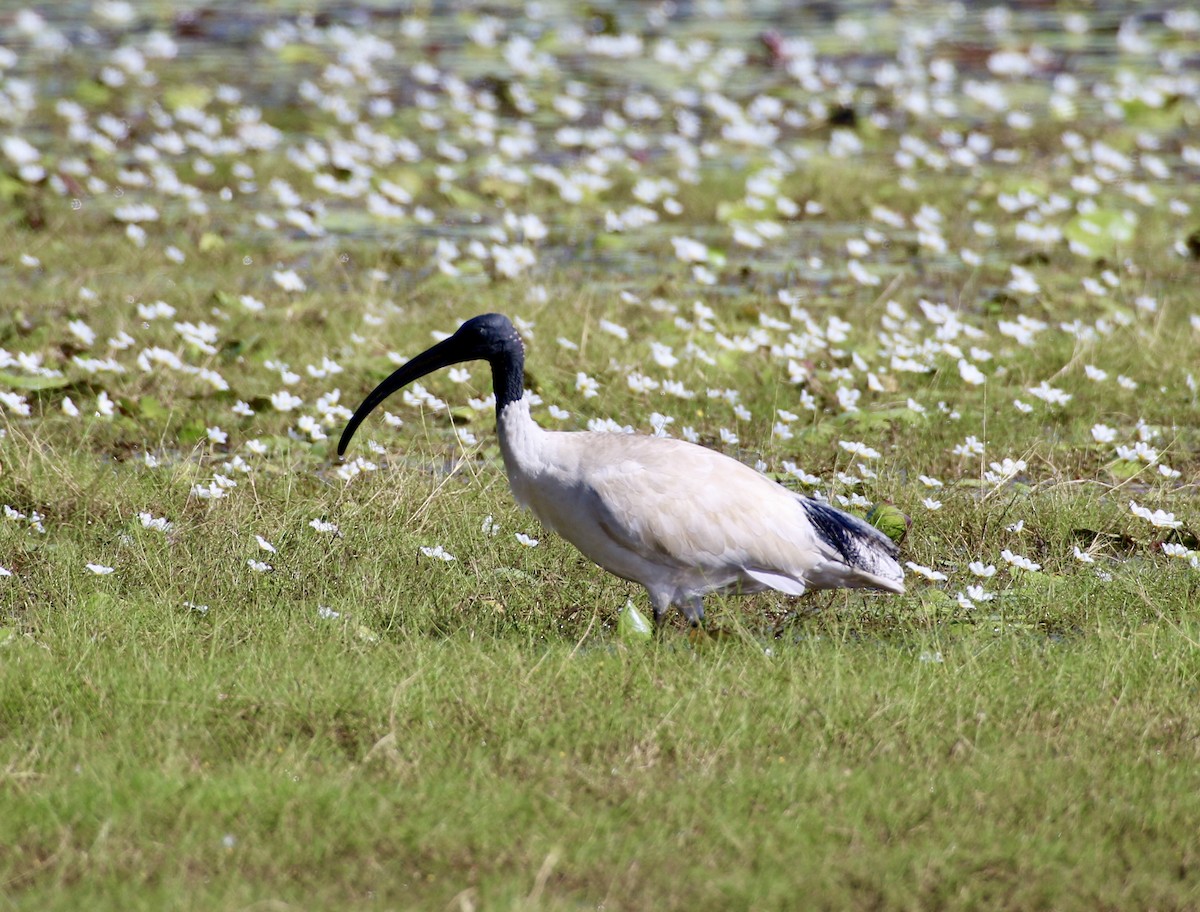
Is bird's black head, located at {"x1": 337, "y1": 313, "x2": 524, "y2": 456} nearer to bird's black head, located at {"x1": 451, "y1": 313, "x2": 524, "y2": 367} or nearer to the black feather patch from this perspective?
bird's black head, located at {"x1": 451, "y1": 313, "x2": 524, "y2": 367}

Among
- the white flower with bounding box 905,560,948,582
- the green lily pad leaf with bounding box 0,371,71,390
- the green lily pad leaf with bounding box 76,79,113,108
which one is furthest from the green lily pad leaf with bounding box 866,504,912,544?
the green lily pad leaf with bounding box 76,79,113,108

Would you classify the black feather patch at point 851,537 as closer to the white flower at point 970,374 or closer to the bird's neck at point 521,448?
the bird's neck at point 521,448

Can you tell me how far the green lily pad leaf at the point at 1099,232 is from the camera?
34.8 feet

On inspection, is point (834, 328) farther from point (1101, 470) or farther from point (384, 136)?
point (384, 136)

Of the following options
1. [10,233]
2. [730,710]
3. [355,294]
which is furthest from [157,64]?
[730,710]

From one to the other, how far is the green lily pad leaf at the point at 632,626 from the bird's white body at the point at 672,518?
0.38 feet

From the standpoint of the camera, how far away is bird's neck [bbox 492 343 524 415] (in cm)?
563

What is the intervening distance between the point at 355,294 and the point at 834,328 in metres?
2.52

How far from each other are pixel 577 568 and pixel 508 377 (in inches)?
31.7

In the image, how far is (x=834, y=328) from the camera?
8.58 meters

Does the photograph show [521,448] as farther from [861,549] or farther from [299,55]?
[299,55]

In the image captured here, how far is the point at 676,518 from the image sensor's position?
17.6 ft

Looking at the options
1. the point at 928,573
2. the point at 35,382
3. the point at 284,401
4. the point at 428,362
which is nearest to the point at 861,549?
the point at 928,573

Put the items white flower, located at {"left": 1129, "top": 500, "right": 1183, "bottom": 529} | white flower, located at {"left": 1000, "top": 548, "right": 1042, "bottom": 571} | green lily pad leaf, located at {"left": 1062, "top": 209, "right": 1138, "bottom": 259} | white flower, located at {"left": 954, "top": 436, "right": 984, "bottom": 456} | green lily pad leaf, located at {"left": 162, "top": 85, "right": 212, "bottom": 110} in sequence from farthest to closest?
green lily pad leaf, located at {"left": 162, "top": 85, "right": 212, "bottom": 110}, green lily pad leaf, located at {"left": 1062, "top": 209, "right": 1138, "bottom": 259}, white flower, located at {"left": 954, "top": 436, "right": 984, "bottom": 456}, white flower, located at {"left": 1129, "top": 500, "right": 1183, "bottom": 529}, white flower, located at {"left": 1000, "top": 548, "right": 1042, "bottom": 571}
